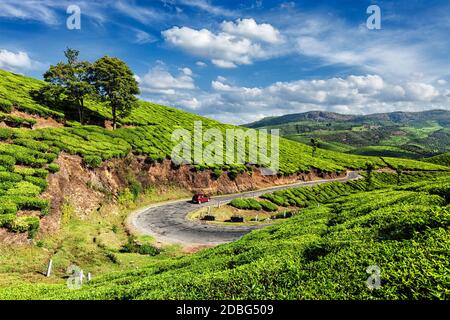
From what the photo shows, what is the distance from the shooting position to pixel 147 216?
1779 inches

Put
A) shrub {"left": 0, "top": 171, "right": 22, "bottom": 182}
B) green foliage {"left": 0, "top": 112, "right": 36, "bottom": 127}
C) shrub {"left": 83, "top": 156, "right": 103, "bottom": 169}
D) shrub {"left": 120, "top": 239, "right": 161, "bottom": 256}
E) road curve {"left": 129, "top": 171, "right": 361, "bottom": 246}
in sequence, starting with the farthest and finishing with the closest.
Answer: green foliage {"left": 0, "top": 112, "right": 36, "bottom": 127}, shrub {"left": 83, "top": 156, "right": 103, "bottom": 169}, road curve {"left": 129, "top": 171, "right": 361, "bottom": 246}, shrub {"left": 120, "top": 239, "right": 161, "bottom": 256}, shrub {"left": 0, "top": 171, "right": 22, "bottom": 182}

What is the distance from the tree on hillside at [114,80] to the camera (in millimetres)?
60812

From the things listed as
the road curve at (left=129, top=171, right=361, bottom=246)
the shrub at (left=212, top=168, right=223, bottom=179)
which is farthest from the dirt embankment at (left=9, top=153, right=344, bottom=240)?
the road curve at (left=129, top=171, right=361, bottom=246)

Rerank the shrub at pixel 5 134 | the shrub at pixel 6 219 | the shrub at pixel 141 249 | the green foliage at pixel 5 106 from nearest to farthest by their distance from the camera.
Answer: the shrub at pixel 6 219, the shrub at pixel 141 249, the shrub at pixel 5 134, the green foliage at pixel 5 106

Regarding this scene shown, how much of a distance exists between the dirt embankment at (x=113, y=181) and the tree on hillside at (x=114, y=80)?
15.1 meters

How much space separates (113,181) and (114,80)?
25166 mm

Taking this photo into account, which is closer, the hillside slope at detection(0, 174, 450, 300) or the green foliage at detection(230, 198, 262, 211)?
the hillside slope at detection(0, 174, 450, 300)

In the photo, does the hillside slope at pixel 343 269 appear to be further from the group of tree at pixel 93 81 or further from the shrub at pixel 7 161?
the group of tree at pixel 93 81

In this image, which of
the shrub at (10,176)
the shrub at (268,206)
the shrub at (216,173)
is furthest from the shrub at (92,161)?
the shrub at (268,206)

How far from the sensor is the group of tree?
2296 inches

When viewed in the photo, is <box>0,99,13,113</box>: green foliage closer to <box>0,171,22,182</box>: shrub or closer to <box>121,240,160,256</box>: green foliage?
<box>0,171,22,182</box>: shrub

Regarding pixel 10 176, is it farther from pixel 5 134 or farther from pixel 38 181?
pixel 5 134

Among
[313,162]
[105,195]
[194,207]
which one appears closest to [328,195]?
[313,162]
